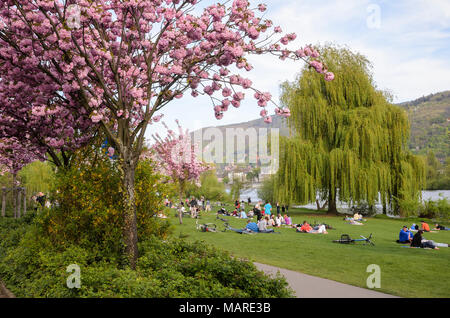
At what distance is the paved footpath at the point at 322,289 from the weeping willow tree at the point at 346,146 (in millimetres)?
19200

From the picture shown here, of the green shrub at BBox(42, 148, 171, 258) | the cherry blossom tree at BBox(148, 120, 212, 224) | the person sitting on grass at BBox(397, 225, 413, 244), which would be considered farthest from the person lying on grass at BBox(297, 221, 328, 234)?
the green shrub at BBox(42, 148, 171, 258)

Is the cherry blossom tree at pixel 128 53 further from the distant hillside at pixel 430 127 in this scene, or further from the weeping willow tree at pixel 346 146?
the distant hillside at pixel 430 127

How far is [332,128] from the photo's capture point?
28.3 metres

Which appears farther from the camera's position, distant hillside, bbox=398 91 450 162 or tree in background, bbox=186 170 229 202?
distant hillside, bbox=398 91 450 162

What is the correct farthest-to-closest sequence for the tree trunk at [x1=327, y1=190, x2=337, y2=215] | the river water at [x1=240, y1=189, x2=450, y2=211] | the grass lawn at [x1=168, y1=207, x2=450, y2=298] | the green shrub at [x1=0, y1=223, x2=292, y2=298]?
the river water at [x1=240, y1=189, x2=450, y2=211]
the tree trunk at [x1=327, y1=190, x2=337, y2=215]
the grass lawn at [x1=168, y1=207, x2=450, y2=298]
the green shrub at [x1=0, y1=223, x2=292, y2=298]

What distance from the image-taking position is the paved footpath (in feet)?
22.7

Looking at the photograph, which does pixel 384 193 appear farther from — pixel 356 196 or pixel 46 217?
pixel 46 217

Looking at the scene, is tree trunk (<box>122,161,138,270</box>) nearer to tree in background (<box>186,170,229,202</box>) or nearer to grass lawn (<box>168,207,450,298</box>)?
grass lawn (<box>168,207,450,298</box>)

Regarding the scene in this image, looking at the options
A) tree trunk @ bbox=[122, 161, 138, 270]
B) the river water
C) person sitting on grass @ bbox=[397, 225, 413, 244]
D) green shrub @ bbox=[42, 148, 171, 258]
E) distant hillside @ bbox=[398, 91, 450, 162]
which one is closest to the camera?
tree trunk @ bbox=[122, 161, 138, 270]

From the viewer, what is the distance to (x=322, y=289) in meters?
7.34

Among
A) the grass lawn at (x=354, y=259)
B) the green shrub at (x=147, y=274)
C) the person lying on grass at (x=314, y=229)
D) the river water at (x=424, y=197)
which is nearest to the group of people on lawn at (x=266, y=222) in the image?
the grass lawn at (x=354, y=259)

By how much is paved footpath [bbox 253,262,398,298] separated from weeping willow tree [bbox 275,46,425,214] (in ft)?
63.0

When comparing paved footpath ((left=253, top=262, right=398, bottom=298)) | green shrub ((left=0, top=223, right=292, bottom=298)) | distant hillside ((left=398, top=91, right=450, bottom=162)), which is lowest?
paved footpath ((left=253, top=262, right=398, bottom=298))

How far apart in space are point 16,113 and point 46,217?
3.86 meters
